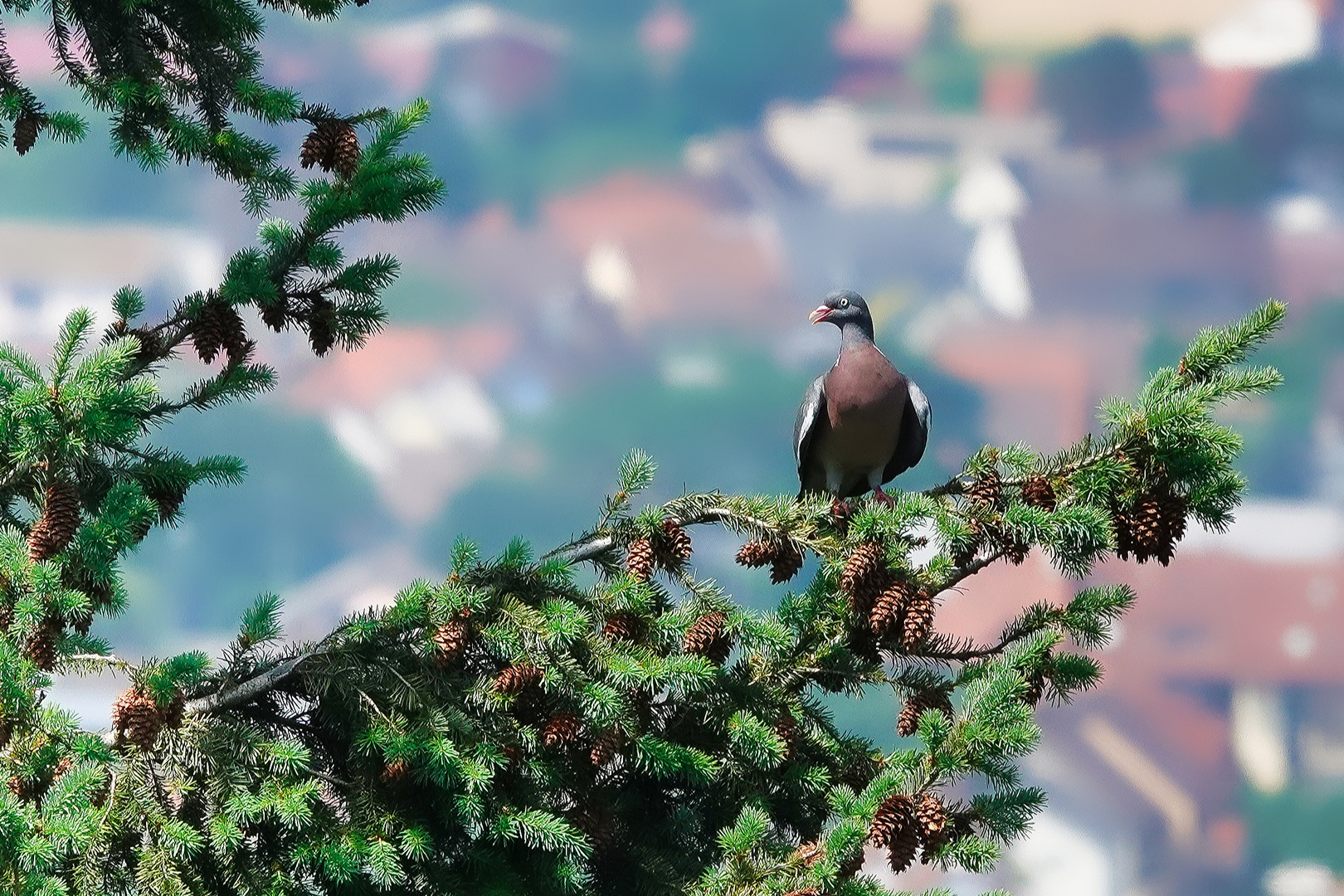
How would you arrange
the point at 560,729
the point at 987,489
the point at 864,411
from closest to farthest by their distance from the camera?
the point at 560,729 → the point at 987,489 → the point at 864,411

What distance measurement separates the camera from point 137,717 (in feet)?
11.0

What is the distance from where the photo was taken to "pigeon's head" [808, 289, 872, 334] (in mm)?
5637

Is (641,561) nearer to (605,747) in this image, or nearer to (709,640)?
(709,640)

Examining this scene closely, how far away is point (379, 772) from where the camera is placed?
3594 mm

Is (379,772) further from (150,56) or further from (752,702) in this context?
(150,56)

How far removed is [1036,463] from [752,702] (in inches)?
42.7

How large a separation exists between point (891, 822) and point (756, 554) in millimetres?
1039

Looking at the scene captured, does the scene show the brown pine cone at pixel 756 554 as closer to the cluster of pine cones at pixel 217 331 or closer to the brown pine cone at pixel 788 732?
Answer: the brown pine cone at pixel 788 732

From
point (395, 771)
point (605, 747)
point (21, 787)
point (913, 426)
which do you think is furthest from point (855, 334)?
point (21, 787)

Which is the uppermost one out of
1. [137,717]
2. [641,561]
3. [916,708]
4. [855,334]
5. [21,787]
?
[855,334]

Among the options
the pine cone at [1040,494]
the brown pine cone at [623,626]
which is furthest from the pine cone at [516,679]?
the pine cone at [1040,494]

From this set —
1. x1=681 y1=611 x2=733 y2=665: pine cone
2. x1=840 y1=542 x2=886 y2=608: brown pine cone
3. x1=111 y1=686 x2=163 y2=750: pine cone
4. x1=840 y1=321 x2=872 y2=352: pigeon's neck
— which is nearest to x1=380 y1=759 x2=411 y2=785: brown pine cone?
x1=111 y1=686 x2=163 y2=750: pine cone

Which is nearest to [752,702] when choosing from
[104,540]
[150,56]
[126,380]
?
[104,540]

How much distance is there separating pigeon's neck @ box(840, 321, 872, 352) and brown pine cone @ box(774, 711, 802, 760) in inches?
78.1
